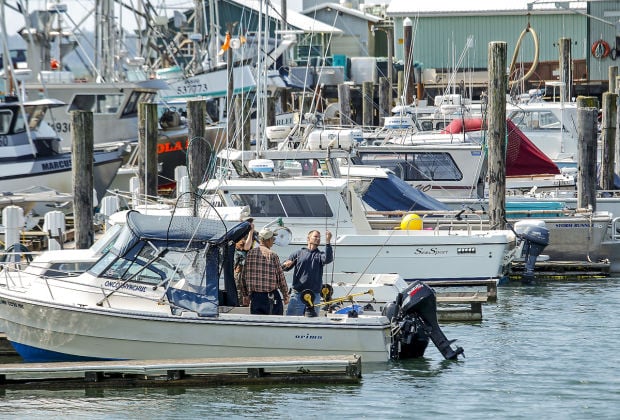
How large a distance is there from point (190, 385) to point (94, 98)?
20621mm

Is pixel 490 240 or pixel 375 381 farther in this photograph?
pixel 490 240

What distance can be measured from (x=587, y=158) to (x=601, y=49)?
84.3 ft

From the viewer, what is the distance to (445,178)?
86.0 ft

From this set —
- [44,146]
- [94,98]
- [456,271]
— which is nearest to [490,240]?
[456,271]

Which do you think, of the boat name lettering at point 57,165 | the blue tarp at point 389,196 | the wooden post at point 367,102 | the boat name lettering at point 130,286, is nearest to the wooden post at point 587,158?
the blue tarp at point 389,196

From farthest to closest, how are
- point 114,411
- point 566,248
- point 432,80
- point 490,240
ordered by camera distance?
1. point 432,80
2. point 566,248
3. point 490,240
4. point 114,411

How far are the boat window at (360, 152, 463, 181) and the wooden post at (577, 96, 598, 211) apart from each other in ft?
9.46

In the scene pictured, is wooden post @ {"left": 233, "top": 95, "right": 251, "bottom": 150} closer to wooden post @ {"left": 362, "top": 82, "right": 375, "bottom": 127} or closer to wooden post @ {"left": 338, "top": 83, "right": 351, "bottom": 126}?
wooden post @ {"left": 338, "top": 83, "right": 351, "bottom": 126}

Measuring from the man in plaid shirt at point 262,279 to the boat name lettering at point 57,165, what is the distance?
42.6 feet

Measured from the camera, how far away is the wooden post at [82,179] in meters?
20.2

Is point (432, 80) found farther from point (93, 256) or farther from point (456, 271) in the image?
point (93, 256)

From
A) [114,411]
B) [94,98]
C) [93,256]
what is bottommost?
[114,411]

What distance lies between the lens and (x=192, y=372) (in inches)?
571

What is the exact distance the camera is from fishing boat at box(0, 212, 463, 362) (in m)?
14.6
